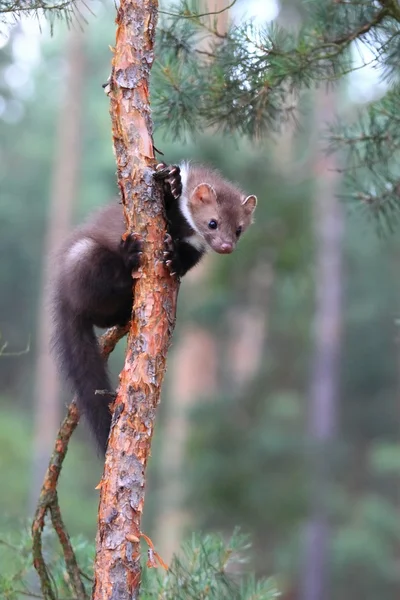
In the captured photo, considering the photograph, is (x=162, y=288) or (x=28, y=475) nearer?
(x=162, y=288)

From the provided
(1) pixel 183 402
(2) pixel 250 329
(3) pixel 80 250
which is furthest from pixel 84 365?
(2) pixel 250 329

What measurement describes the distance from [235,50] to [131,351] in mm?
1461

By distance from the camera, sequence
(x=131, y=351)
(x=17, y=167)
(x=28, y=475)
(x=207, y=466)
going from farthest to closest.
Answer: (x=17, y=167)
(x=28, y=475)
(x=207, y=466)
(x=131, y=351)

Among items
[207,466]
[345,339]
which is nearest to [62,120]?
[207,466]

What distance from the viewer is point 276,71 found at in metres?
3.41

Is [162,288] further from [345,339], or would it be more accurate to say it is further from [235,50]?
[345,339]

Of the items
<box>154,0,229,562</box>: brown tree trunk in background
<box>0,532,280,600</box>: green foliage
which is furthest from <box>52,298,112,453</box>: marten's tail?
<box>154,0,229,562</box>: brown tree trunk in background

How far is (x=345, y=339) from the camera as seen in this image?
22.5 metres

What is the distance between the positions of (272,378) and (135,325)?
14.8 m

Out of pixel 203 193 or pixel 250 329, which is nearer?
pixel 203 193

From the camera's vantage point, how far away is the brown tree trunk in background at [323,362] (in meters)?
15.3

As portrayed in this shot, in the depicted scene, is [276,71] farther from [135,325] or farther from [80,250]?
[80,250]

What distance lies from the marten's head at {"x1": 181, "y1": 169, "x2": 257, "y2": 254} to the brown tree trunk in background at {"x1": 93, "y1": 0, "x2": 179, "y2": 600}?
1378 mm

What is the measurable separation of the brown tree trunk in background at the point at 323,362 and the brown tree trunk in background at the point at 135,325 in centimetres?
1208
